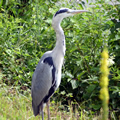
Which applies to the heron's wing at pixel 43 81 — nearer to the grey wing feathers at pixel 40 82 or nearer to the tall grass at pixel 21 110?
the grey wing feathers at pixel 40 82

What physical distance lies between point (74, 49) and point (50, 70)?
40.5 inches

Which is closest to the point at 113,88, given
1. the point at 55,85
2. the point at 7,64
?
the point at 55,85

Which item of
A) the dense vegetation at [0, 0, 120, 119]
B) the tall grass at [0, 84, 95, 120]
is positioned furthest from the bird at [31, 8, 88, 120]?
the dense vegetation at [0, 0, 120, 119]

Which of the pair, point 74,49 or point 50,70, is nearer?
point 50,70

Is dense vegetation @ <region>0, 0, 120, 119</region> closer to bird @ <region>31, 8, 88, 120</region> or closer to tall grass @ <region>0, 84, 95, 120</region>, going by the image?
tall grass @ <region>0, 84, 95, 120</region>

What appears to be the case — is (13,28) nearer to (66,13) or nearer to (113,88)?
(66,13)

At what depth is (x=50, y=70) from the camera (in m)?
3.08

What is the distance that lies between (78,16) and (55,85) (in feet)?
5.60

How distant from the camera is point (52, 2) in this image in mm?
5398

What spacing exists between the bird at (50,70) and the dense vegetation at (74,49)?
900mm

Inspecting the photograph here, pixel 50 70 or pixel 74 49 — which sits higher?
pixel 74 49

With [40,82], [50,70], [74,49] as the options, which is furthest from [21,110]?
[74,49]

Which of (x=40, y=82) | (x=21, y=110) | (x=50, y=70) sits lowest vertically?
(x=21, y=110)

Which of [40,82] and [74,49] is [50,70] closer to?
[40,82]
